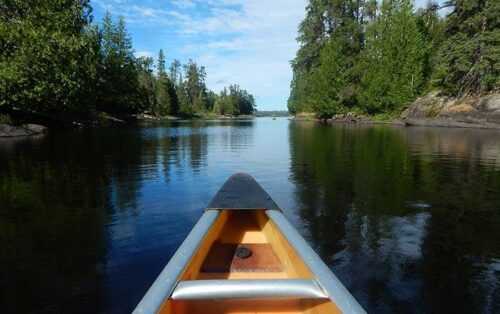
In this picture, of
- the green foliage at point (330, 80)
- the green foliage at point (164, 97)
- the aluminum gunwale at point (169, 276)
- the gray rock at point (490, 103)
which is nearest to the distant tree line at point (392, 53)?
the green foliage at point (330, 80)

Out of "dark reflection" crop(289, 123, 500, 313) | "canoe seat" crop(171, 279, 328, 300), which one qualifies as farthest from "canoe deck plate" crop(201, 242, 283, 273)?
"canoe seat" crop(171, 279, 328, 300)

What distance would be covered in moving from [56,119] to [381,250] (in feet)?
154

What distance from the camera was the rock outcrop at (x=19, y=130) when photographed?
3020cm

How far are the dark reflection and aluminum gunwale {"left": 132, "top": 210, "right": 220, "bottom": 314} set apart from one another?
260cm

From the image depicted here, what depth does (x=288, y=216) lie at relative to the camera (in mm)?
8977

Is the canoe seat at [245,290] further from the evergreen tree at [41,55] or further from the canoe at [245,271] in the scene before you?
the evergreen tree at [41,55]

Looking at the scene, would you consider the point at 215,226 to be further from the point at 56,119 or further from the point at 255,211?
the point at 56,119

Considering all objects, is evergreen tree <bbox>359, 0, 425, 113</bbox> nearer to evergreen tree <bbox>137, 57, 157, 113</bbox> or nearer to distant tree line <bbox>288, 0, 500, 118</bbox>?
distant tree line <bbox>288, 0, 500, 118</bbox>

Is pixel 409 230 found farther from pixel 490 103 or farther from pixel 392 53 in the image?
pixel 392 53

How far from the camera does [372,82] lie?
62.0m

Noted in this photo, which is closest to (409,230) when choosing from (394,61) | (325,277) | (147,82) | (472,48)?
(325,277)

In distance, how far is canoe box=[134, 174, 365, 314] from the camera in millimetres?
3303

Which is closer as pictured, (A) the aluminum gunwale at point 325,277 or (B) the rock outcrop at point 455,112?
(A) the aluminum gunwale at point 325,277

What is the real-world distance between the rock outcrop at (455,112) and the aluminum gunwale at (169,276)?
45433mm
